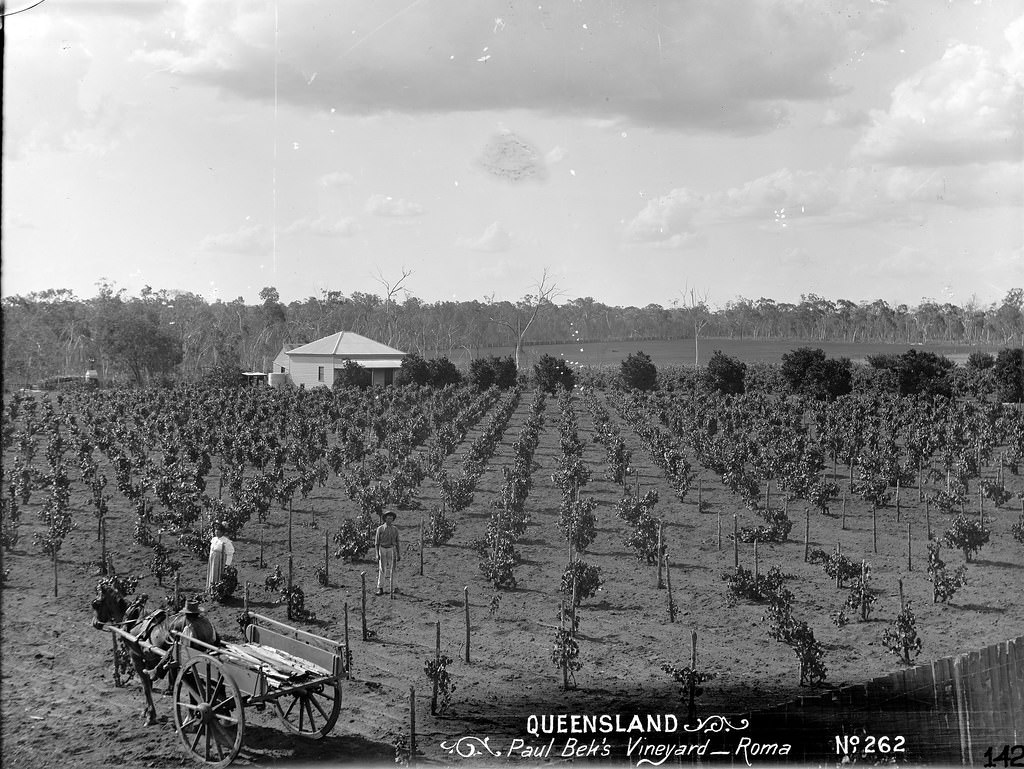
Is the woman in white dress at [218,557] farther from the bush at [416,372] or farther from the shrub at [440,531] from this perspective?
the bush at [416,372]

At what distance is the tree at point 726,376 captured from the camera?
45281mm

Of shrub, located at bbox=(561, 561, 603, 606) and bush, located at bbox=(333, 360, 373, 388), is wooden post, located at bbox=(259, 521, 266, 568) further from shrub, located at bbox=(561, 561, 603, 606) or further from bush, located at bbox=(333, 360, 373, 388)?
bush, located at bbox=(333, 360, 373, 388)

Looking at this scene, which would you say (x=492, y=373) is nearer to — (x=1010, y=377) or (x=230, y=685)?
(x=1010, y=377)

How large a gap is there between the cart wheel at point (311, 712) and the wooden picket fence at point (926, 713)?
3.29 meters

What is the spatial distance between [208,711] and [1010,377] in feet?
131

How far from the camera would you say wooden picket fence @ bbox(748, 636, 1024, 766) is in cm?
729

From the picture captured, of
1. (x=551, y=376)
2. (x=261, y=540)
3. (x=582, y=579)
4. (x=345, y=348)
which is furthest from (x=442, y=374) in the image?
(x=582, y=579)

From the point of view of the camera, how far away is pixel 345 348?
51906mm

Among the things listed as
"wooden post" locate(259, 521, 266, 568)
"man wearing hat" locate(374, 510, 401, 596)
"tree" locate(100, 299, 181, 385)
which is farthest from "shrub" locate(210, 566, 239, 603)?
"tree" locate(100, 299, 181, 385)

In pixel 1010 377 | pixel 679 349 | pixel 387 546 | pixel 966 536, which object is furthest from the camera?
pixel 679 349

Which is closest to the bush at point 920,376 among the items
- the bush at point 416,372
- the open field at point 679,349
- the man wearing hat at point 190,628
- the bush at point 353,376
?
the bush at point 416,372

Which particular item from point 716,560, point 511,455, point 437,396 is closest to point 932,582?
point 716,560

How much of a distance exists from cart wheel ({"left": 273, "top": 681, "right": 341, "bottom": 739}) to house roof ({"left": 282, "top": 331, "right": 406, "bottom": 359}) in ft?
139

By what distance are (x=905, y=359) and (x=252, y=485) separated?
32.4 m
